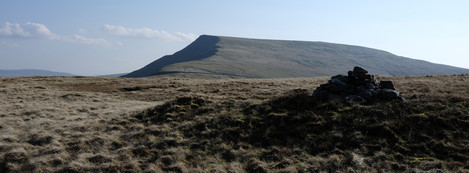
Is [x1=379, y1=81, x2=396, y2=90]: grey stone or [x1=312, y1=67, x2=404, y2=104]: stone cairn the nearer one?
[x1=312, y1=67, x2=404, y2=104]: stone cairn

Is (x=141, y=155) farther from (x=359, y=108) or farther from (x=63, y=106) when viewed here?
(x=63, y=106)

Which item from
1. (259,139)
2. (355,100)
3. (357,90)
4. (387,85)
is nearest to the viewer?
(259,139)

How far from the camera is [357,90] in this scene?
19.0m

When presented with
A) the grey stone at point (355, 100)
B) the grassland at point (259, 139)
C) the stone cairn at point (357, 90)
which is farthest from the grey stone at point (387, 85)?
the grey stone at point (355, 100)

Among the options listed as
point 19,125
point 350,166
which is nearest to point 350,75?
point 350,166

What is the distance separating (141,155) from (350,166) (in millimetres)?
9067

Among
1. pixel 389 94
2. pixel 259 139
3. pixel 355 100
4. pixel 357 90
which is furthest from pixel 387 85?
pixel 259 139

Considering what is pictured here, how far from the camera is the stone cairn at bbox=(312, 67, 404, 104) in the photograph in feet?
58.2

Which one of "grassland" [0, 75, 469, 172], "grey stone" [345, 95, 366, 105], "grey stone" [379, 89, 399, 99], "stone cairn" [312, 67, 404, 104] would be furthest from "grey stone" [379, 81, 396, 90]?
"grey stone" [345, 95, 366, 105]

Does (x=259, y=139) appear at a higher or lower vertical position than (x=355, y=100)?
lower

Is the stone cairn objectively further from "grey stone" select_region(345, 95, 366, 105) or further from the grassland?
the grassland

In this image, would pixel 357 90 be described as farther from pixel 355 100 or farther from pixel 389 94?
pixel 389 94

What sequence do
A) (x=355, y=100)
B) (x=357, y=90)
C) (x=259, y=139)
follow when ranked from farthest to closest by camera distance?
(x=357, y=90) → (x=355, y=100) → (x=259, y=139)

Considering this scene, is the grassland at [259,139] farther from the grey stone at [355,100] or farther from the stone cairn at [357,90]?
the stone cairn at [357,90]
